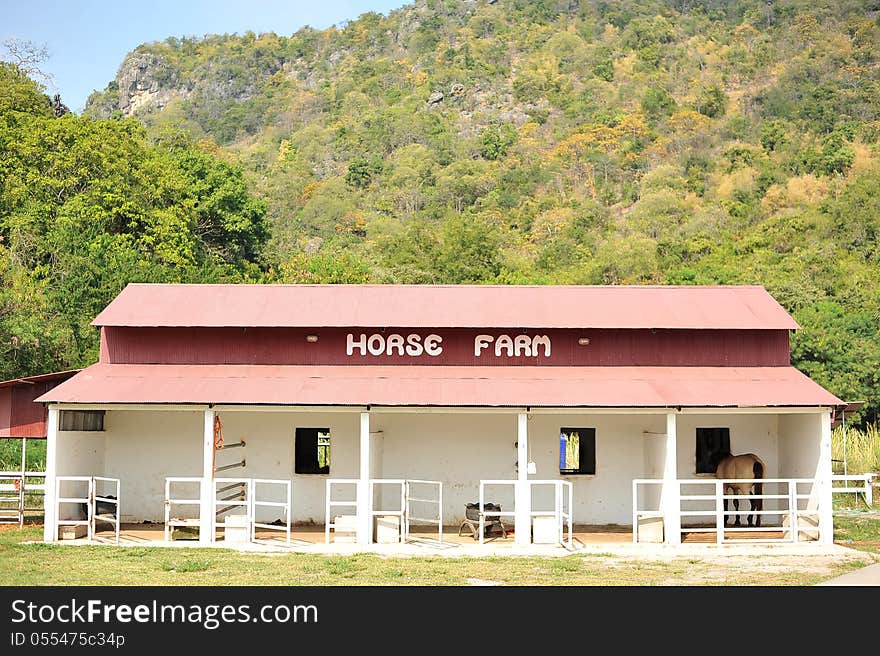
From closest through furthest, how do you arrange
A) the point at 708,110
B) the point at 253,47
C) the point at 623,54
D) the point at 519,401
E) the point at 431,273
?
1. the point at 519,401
2. the point at 431,273
3. the point at 708,110
4. the point at 623,54
5. the point at 253,47

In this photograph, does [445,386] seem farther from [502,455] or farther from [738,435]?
[738,435]

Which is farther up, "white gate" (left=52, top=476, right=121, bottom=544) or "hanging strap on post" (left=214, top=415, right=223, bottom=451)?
"hanging strap on post" (left=214, top=415, right=223, bottom=451)

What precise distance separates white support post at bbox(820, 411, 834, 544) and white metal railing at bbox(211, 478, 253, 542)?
1076 cm

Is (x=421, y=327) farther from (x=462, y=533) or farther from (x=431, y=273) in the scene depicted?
(x=431, y=273)

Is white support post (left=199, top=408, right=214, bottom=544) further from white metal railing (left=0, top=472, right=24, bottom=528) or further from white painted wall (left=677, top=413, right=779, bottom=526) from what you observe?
white painted wall (left=677, top=413, right=779, bottom=526)

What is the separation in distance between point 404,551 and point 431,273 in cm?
4649

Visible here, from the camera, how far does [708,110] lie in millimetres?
105875

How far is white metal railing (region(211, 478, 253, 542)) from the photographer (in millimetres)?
21328

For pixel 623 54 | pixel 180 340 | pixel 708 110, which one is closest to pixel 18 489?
pixel 180 340

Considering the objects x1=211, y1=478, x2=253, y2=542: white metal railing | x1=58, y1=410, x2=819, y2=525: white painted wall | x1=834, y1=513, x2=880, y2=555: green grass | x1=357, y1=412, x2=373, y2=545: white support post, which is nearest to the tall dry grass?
x1=834, y1=513, x2=880, y2=555: green grass

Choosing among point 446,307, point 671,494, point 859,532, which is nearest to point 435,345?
point 446,307

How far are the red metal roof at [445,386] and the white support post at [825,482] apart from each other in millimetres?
564

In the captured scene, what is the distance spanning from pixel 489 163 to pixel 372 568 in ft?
284

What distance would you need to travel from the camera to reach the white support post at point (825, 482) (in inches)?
852
